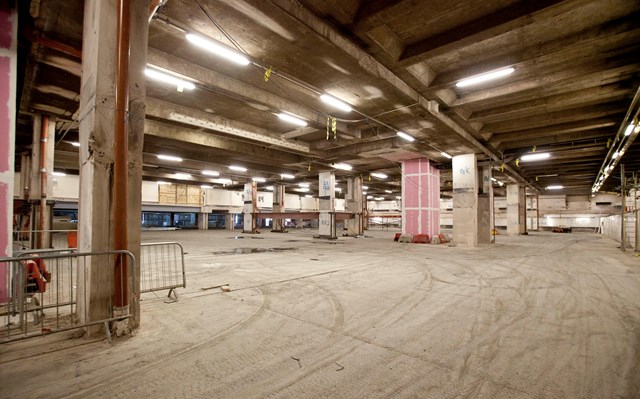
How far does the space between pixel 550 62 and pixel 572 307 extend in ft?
19.4

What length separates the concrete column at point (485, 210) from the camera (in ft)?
56.4

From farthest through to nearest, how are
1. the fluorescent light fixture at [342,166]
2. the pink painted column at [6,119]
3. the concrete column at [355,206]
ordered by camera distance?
1. the concrete column at [355,206]
2. the fluorescent light fixture at [342,166]
3. the pink painted column at [6,119]

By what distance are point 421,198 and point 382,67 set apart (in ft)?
36.0

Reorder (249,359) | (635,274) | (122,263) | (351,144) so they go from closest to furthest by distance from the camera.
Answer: (249,359)
(122,263)
(635,274)
(351,144)

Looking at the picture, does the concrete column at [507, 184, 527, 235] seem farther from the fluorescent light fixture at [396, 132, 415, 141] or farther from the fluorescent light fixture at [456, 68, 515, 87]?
the fluorescent light fixture at [456, 68, 515, 87]

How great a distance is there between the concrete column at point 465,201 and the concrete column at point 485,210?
2900 mm

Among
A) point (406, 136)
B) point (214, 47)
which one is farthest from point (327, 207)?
point (214, 47)

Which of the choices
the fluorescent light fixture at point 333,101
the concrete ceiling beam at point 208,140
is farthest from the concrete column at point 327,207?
the fluorescent light fixture at point 333,101

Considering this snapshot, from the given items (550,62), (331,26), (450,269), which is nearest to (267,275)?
(450,269)

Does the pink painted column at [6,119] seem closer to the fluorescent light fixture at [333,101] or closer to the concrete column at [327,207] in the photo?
the fluorescent light fixture at [333,101]

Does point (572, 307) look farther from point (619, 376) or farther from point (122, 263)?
point (122, 263)

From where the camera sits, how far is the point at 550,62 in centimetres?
714

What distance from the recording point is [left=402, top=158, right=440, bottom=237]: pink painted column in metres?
16.7

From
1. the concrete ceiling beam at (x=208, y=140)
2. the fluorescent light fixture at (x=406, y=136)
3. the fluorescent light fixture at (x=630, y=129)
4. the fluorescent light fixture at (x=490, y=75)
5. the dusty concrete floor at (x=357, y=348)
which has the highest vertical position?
the fluorescent light fixture at (x=490, y=75)
